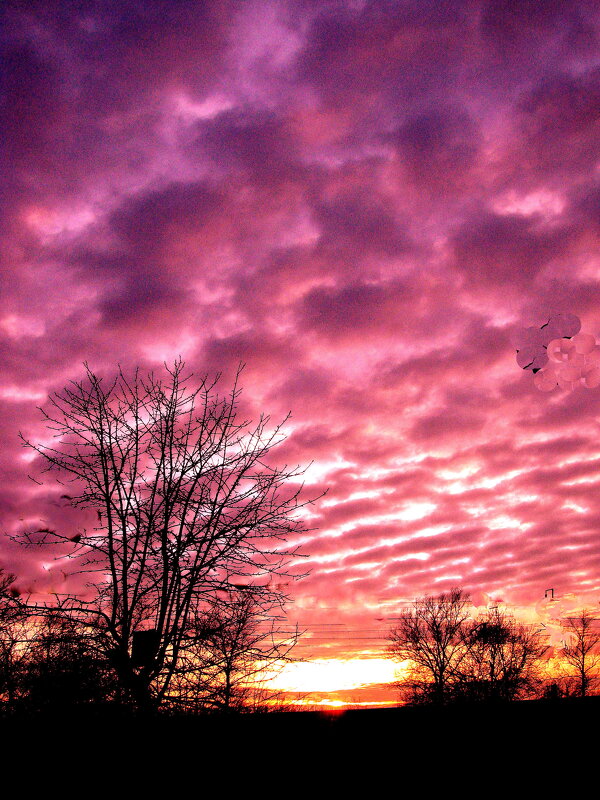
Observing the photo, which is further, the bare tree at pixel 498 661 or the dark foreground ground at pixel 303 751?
the bare tree at pixel 498 661

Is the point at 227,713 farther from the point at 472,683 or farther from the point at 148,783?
the point at 472,683

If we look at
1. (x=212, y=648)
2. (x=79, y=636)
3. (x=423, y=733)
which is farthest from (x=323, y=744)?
(x=79, y=636)

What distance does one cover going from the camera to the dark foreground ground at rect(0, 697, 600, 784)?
601cm

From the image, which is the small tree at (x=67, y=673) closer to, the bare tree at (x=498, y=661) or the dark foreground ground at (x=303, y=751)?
the dark foreground ground at (x=303, y=751)

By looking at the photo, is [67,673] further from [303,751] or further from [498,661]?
[498,661]

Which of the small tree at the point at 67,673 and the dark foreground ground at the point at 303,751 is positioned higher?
the small tree at the point at 67,673

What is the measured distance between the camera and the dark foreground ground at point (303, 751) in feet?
19.7

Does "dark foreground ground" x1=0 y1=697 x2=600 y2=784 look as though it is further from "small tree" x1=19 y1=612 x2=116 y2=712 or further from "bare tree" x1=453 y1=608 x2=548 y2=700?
"bare tree" x1=453 y1=608 x2=548 y2=700

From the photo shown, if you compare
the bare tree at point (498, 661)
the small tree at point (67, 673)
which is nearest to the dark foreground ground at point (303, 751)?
the small tree at point (67, 673)

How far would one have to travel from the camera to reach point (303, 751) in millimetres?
6332

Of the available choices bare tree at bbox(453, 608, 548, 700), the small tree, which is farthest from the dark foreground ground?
bare tree at bbox(453, 608, 548, 700)

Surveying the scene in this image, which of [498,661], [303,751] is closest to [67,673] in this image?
[303,751]

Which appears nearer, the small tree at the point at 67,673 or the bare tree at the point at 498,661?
the small tree at the point at 67,673

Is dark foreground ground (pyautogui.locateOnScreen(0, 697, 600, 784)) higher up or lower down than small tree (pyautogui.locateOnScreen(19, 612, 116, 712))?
lower down
